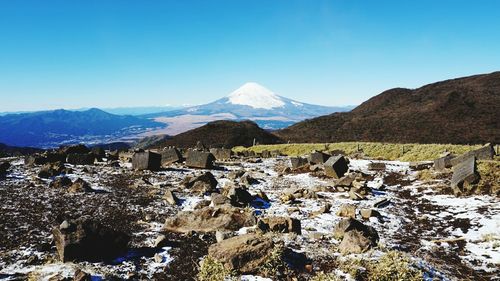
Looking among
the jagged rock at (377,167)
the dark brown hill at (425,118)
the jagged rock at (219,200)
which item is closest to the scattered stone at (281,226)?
the jagged rock at (219,200)

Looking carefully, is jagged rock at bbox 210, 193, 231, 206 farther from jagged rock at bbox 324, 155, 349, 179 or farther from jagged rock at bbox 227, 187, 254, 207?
jagged rock at bbox 324, 155, 349, 179

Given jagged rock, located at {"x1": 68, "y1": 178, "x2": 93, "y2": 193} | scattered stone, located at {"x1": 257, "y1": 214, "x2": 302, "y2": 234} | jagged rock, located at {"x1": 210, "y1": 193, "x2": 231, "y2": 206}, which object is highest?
jagged rock, located at {"x1": 68, "y1": 178, "x2": 93, "y2": 193}

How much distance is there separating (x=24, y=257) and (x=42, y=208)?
17.1 ft

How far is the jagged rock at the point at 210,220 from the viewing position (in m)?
13.0

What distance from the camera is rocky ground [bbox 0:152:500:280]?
9.80m

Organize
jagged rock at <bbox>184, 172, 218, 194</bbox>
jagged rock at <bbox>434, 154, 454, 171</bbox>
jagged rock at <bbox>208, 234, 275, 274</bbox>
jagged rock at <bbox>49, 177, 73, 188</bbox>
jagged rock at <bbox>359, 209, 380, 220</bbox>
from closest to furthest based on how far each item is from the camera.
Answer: jagged rock at <bbox>208, 234, 275, 274</bbox> → jagged rock at <bbox>359, 209, 380, 220</bbox> → jagged rock at <bbox>49, 177, 73, 188</bbox> → jagged rock at <bbox>184, 172, 218, 194</bbox> → jagged rock at <bbox>434, 154, 454, 171</bbox>

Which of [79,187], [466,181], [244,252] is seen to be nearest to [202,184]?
[79,187]

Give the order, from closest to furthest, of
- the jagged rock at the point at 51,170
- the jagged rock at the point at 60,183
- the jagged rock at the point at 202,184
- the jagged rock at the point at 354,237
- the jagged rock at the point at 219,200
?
the jagged rock at the point at 354,237 → the jagged rock at the point at 219,200 → the jagged rock at the point at 60,183 → the jagged rock at the point at 202,184 → the jagged rock at the point at 51,170

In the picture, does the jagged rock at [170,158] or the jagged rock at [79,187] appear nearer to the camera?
the jagged rock at [79,187]

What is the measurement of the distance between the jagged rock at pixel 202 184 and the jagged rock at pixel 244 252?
858cm

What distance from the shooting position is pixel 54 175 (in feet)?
69.6

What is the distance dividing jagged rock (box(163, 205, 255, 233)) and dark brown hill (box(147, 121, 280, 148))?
199ft

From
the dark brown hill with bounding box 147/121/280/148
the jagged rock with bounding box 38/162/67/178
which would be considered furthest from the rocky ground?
the dark brown hill with bounding box 147/121/280/148

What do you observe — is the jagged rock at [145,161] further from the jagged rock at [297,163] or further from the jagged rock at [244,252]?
the jagged rock at [244,252]
